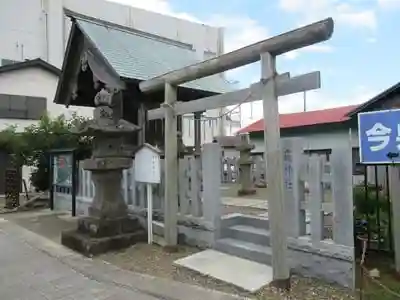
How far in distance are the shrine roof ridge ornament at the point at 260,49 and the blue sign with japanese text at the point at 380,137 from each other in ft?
4.11

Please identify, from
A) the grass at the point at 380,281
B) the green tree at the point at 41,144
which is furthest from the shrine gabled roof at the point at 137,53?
the grass at the point at 380,281

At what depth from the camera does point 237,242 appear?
237 inches

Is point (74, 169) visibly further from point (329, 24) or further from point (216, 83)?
point (329, 24)

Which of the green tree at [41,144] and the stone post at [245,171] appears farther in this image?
the green tree at [41,144]

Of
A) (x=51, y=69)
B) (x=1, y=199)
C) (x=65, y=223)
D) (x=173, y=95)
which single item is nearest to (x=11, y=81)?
(x=51, y=69)

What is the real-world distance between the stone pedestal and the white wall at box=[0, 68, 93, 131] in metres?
13.6

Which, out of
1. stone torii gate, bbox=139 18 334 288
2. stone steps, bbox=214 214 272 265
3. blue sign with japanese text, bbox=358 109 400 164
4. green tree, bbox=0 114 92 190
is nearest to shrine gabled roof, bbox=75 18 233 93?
stone torii gate, bbox=139 18 334 288

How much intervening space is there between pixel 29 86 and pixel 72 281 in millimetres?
16752

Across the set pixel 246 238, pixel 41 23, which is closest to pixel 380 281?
pixel 246 238

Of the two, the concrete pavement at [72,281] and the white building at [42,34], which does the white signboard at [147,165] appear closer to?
the concrete pavement at [72,281]

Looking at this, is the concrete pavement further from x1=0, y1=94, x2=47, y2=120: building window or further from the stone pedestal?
x1=0, y1=94, x2=47, y2=120: building window

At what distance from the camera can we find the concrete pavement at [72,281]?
15.2 feet

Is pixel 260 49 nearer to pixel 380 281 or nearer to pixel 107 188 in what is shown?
pixel 380 281

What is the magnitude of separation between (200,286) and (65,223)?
594 cm
